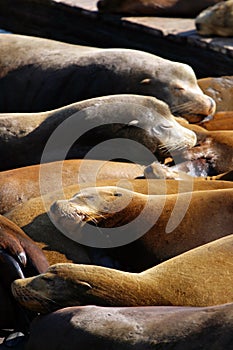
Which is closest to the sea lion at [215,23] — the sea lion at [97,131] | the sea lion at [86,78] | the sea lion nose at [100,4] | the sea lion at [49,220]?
the sea lion nose at [100,4]

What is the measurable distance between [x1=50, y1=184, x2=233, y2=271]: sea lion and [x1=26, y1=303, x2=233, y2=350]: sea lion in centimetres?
97

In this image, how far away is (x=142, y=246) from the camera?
4.81 metres

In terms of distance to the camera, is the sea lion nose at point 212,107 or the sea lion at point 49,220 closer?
the sea lion at point 49,220

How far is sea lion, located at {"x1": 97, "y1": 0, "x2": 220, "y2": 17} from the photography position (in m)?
10.9

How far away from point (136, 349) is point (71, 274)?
617 mm

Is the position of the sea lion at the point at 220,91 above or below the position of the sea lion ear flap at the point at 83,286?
below

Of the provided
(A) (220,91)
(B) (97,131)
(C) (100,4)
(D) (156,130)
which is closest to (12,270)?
(B) (97,131)

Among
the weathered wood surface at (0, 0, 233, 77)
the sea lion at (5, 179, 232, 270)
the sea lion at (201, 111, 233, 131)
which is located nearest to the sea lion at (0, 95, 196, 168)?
the sea lion at (201, 111, 233, 131)

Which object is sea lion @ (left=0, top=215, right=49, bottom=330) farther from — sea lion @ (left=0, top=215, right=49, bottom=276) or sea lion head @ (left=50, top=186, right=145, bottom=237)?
sea lion head @ (left=50, top=186, right=145, bottom=237)

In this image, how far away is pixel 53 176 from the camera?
5.65 m

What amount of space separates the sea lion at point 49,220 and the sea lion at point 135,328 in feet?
3.13

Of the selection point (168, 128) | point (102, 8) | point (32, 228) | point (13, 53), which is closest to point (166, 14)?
point (102, 8)

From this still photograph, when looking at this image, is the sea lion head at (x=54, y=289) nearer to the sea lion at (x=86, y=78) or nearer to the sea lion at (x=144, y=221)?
the sea lion at (x=144, y=221)

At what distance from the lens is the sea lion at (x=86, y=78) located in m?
7.41
